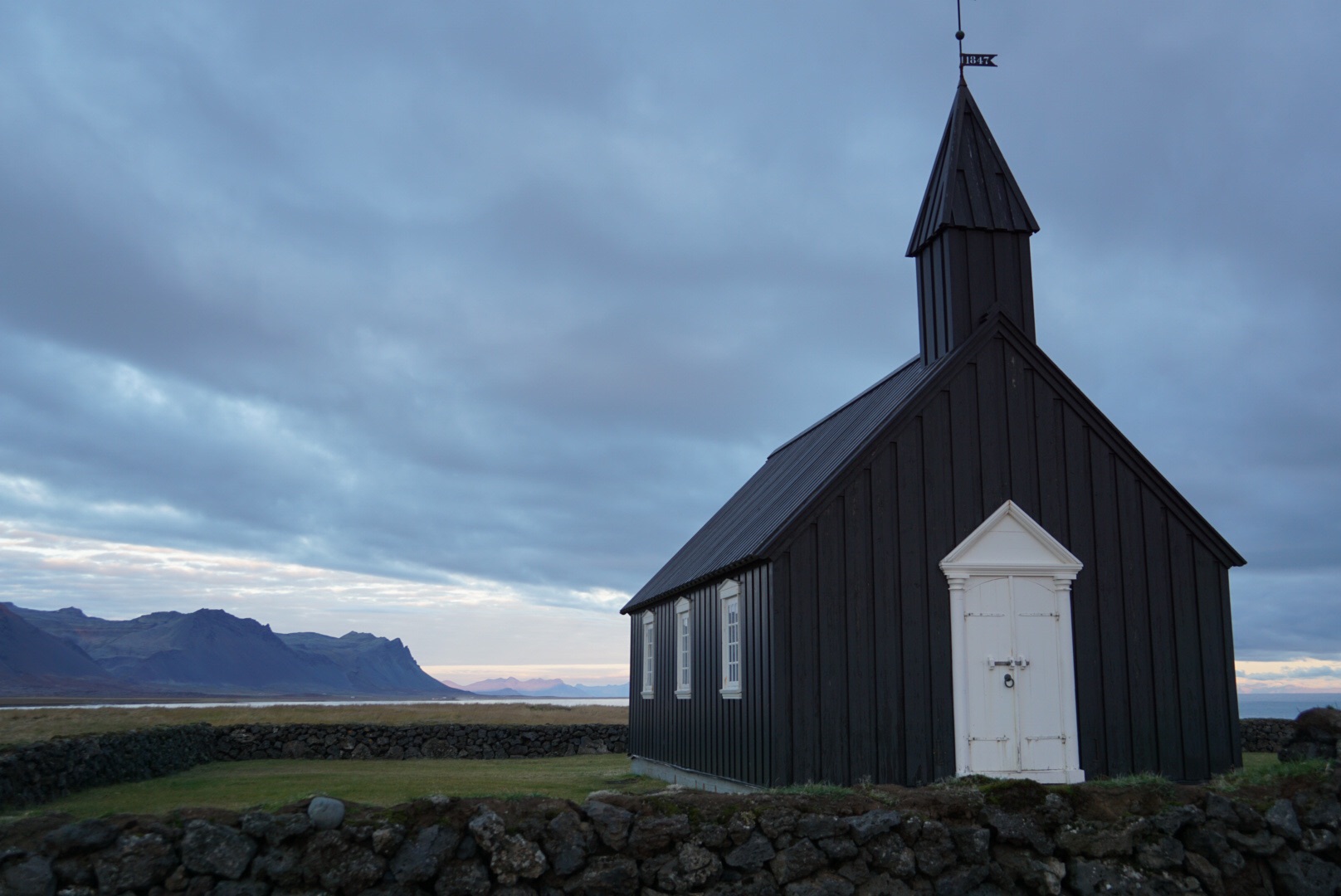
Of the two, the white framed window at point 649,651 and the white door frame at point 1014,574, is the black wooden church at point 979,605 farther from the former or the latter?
the white framed window at point 649,651

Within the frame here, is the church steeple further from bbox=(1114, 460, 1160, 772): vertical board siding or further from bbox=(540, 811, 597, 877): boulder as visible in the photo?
bbox=(540, 811, 597, 877): boulder

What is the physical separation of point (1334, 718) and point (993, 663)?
418 centimetres

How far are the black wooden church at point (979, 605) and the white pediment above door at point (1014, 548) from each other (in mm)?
24

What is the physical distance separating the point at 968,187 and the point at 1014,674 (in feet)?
26.0

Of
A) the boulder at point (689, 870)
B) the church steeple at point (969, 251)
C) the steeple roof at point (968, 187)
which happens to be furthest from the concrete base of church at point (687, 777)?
the steeple roof at point (968, 187)

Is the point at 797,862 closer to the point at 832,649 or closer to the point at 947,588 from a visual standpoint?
the point at 832,649

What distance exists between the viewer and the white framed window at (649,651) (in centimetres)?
2098

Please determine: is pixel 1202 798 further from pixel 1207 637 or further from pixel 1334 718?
pixel 1207 637

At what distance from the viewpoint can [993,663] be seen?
13.5m

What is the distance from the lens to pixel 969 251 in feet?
53.2

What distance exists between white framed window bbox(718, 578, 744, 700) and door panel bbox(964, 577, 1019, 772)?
3104mm

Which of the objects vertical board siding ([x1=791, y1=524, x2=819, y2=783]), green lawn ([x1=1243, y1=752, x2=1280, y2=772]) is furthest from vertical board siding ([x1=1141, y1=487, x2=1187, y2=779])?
vertical board siding ([x1=791, y1=524, x2=819, y2=783])

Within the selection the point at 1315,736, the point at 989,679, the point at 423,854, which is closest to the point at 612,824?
the point at 423,854

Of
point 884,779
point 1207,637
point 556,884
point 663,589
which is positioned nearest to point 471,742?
point 663,589
